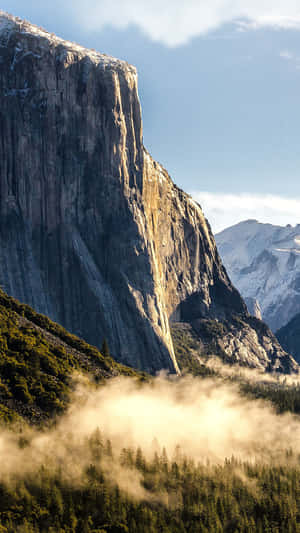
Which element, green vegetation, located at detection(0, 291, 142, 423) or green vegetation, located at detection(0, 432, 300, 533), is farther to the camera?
green vegetation, located at detection(0, 291, 142, 423)

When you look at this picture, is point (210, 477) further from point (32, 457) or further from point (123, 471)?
point (32, 457)

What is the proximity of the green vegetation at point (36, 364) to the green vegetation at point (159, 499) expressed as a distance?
1354 cm

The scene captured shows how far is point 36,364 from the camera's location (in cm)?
12988

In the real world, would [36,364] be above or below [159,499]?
above

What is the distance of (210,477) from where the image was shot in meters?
138

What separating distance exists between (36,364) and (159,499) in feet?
128

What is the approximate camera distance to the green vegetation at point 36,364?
11806 centimetres

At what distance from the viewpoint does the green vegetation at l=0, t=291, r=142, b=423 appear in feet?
387

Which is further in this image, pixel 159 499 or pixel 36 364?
pixel 36 364

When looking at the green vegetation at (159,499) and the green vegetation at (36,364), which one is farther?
the green vegetation at (36,364)

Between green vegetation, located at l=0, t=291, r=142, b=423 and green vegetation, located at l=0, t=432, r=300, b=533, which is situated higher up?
green vegetation, located at l=0, t=291, r=142, b=423

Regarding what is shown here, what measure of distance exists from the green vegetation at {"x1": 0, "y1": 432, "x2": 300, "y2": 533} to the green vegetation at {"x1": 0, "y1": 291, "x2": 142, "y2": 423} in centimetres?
1354

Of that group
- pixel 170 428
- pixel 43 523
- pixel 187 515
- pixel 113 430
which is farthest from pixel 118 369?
pixel 43 523

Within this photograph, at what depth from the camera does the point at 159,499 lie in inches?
4702
